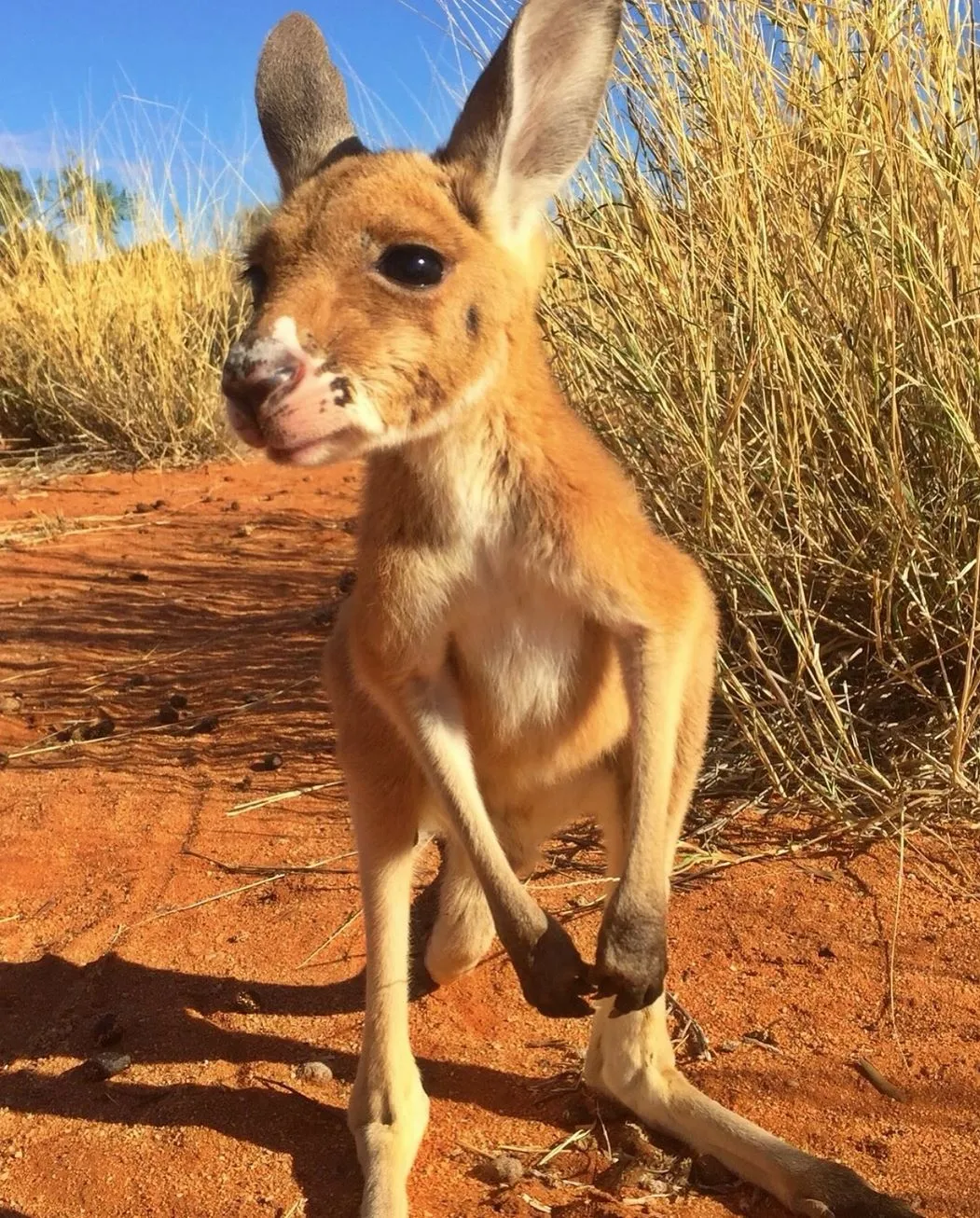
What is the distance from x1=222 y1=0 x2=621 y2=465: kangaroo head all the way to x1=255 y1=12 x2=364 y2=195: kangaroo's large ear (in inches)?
5.1

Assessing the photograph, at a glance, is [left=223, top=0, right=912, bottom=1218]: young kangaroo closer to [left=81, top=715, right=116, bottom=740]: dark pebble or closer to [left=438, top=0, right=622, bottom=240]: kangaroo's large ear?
[left=438, top=0, right=622, bottom=240]: kangaroo's large ear

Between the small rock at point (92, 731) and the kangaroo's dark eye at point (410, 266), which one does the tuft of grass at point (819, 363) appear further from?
the small rock at point (92, 731)

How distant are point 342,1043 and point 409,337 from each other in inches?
57.8

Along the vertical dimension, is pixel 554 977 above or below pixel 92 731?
above

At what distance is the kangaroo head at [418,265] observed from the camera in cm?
179

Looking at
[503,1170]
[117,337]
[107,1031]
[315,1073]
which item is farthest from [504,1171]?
[117,337]

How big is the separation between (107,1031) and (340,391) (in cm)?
151

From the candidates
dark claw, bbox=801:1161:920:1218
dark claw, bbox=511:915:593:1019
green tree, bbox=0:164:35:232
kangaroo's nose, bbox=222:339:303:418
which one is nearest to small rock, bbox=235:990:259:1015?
dark claw, bbox=511:915:593:1019

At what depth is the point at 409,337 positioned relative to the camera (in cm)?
189

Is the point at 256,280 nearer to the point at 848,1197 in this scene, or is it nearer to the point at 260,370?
the point at 260,370

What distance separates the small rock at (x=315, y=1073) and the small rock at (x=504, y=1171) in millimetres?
434

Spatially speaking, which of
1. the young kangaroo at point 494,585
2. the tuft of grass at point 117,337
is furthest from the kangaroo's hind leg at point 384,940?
the tuft of grass at point 117,337

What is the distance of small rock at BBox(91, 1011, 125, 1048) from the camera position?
246 cm

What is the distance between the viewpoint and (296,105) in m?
2.41
